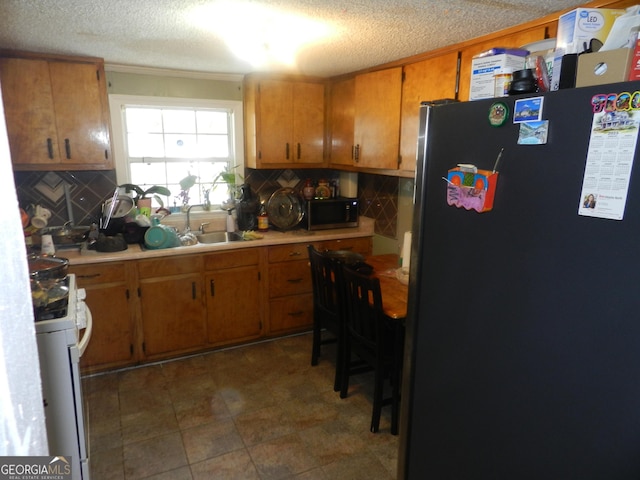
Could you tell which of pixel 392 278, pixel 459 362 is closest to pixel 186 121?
pixel 392 278

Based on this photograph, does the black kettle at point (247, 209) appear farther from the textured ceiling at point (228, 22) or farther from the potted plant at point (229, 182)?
the textured ceiling at point (228, 22)

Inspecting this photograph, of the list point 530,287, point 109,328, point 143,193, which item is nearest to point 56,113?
point 143,193

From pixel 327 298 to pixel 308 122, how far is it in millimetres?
1610

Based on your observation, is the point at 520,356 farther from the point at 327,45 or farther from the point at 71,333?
the point at 327,45

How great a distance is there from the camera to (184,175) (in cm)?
354

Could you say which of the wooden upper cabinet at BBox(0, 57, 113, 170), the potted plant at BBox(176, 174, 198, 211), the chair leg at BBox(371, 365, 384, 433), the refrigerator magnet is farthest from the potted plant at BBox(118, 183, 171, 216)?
the refrigerator magnet

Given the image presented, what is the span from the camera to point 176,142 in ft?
11.3

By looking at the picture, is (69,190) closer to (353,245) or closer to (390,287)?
(353,245)

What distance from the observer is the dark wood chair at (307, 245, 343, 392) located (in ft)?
8.60

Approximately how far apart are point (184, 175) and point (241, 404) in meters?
1.96

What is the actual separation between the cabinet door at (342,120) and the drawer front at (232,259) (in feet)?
3.52

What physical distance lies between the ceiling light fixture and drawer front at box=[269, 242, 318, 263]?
1414 millimetres

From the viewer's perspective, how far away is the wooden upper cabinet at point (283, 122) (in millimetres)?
3369

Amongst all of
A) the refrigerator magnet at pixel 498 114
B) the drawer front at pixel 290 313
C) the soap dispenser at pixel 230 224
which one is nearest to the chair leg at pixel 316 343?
the drawer front at pixel 290 313
